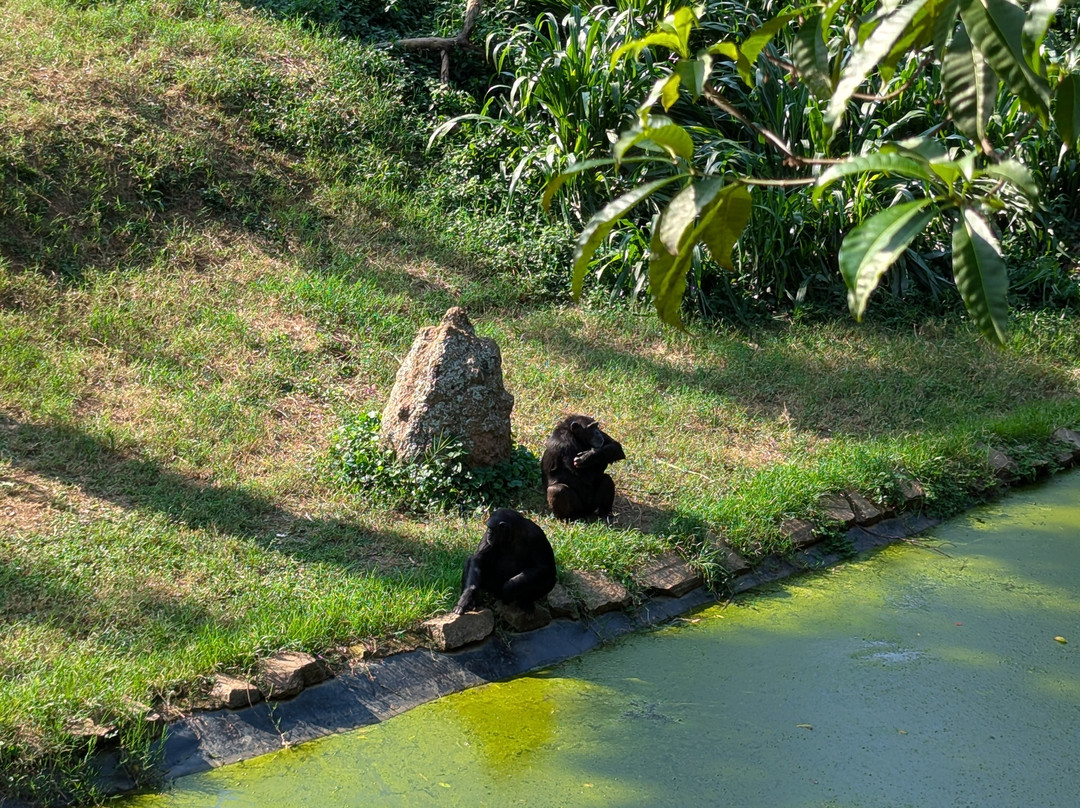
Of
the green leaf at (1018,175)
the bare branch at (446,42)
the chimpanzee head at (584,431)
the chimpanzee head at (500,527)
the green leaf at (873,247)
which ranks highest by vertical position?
the bare branch at (446,42)

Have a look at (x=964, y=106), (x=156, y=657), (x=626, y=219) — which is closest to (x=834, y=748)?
(x=156, y=657)

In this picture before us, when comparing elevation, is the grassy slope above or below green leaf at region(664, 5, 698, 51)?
below

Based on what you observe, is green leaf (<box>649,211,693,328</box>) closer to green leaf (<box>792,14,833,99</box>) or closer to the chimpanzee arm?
green leaf (<box>792,14,833,99</box>)

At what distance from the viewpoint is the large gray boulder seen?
607cm

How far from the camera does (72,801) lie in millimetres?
3654

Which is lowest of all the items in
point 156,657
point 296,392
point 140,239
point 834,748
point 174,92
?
point 834,748

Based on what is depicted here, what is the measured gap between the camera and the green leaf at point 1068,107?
Result: 1.81 m

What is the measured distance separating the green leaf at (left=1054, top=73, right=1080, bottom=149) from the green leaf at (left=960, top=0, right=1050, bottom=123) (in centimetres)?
20

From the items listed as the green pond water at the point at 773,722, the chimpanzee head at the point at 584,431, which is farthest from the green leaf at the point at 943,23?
the chimpanzee head at the point at 584,431

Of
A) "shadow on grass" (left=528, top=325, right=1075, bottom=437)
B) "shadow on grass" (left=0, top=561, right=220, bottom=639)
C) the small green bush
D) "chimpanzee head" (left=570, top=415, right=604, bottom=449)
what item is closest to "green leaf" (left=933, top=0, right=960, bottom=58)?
"shadow on grass" (left=0, top=561, right=220, bottom=639)

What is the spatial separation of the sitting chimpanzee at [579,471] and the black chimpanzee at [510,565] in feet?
2.87

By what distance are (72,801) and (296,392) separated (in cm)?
388

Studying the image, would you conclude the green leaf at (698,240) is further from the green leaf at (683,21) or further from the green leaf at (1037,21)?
the green leaf at (1037,21)

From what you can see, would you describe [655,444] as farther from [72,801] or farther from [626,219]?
[72,801]
